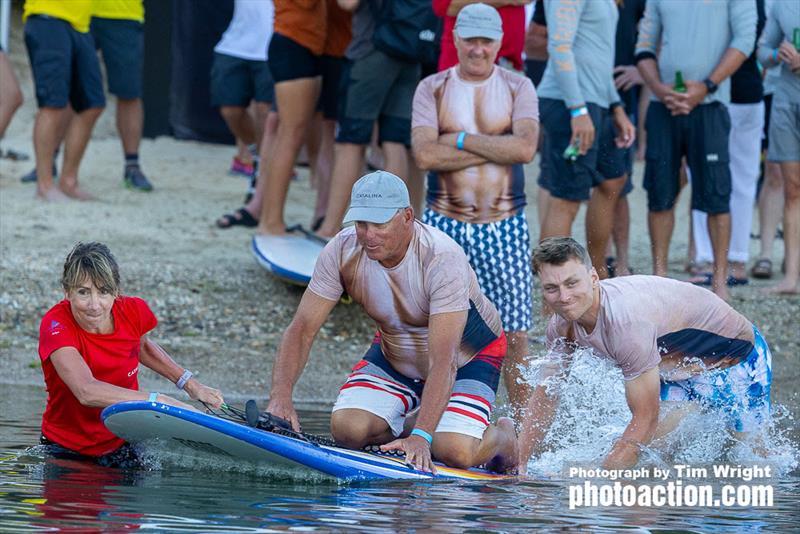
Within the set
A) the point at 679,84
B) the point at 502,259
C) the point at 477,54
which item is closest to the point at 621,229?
the point at 679,84

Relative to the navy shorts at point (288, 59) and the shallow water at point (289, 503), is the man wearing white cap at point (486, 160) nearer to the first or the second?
the shallow water at point (289, 503)

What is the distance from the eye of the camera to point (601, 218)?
28.8 ft

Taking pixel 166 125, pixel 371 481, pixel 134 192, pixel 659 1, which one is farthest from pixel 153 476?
pixel 166 125

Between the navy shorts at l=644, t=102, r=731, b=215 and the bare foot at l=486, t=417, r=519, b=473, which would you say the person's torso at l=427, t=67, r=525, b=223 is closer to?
the bare foot at l=486, t=417, r=519, b=473

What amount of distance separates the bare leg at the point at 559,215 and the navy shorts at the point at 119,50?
422 cm

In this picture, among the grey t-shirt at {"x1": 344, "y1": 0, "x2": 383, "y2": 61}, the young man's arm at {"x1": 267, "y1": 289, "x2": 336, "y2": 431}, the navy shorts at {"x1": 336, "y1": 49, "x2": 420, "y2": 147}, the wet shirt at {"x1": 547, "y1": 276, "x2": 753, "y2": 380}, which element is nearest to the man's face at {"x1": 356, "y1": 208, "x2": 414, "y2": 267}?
the young man's arm at {"x1": 267, "y1": 289, "x2": 336, "y2": 431}

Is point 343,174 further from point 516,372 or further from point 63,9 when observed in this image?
point 63,9

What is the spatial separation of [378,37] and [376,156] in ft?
10.4

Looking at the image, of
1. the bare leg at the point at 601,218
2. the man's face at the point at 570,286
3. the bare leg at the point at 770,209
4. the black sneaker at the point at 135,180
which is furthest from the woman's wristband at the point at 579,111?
the black sneaker at the point at 135,180

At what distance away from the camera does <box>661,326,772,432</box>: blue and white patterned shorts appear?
6492mm

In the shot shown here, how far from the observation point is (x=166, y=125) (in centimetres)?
1423

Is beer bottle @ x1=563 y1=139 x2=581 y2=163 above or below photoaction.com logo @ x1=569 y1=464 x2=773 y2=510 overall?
above

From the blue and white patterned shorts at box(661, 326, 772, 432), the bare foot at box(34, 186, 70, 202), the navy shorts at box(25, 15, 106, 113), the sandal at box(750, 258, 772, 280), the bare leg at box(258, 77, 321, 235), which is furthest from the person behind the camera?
the bare foot at box(34, 186, 70, 202)

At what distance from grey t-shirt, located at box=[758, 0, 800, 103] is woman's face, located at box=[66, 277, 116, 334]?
5445 mm
